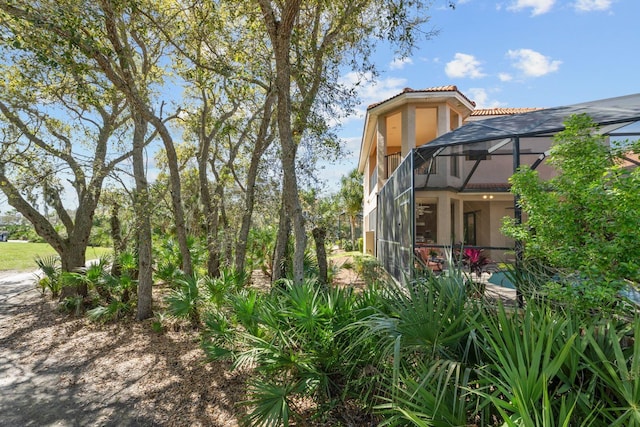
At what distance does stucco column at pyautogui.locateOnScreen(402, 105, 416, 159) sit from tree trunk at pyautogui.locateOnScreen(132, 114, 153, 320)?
956cm

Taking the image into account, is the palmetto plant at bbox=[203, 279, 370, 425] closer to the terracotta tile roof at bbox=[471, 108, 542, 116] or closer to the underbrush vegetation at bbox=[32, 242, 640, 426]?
the underbrush vegetation at bbox=[32, 242, 640, 426]

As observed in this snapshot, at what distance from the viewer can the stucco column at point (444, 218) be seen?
1387cm

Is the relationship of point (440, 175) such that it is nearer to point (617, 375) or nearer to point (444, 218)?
point (444, 218)

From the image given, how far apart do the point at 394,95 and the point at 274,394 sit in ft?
41.6

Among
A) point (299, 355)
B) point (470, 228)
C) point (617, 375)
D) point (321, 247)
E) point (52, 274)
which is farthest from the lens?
point (470, 228)

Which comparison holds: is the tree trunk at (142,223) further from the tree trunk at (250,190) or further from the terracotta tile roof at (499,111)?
the terracotta tile roof at (499,111)

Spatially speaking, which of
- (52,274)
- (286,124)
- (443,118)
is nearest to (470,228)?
(443,118)

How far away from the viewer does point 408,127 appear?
13.6 m

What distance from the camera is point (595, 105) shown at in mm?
6934

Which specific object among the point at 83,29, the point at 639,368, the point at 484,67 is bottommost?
the point at 639,368

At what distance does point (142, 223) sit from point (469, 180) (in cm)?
1320

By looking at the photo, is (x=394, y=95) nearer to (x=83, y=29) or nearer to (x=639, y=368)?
(x=83, y=29)

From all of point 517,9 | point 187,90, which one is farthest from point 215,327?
point 517,9

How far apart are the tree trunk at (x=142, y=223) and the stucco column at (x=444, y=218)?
1109cm
